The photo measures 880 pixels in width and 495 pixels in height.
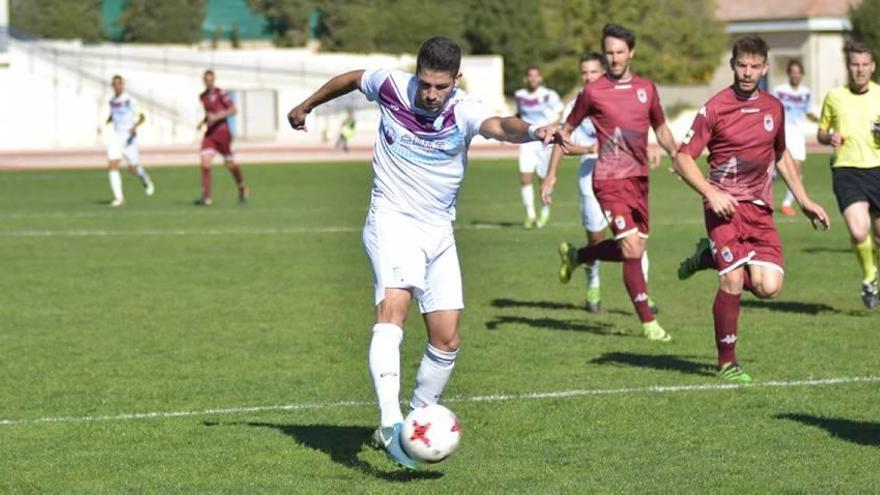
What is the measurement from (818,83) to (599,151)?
71.8 meters

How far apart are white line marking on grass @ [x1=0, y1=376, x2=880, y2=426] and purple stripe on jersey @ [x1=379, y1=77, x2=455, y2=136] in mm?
2291

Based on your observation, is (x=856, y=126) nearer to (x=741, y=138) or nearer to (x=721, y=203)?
(x=741, y=138)

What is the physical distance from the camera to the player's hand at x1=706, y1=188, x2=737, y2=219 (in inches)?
385

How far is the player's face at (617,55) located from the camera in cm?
1177

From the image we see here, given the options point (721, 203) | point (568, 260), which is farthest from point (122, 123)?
point (721, 203)

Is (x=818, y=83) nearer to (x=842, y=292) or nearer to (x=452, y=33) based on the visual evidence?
(x=452, y=33)

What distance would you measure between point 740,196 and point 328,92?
3.32 metres

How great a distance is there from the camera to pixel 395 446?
741cm

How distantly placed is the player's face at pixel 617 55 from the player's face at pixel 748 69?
174 centimetres

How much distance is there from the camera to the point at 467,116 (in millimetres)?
7742

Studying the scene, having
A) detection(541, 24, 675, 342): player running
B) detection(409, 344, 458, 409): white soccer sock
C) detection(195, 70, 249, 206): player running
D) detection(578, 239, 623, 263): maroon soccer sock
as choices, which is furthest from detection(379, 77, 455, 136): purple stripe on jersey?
detection(195, 70, 249, 206): player running

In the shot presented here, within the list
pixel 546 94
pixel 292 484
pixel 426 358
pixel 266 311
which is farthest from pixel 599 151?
pixel 546 94

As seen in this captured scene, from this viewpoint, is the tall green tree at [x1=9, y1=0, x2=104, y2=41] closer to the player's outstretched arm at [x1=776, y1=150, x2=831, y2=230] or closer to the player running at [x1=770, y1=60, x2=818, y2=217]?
the player running at [x1=770, y1=60, x2=818, y2=217]

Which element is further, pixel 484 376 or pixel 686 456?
pixel 484 376
